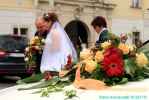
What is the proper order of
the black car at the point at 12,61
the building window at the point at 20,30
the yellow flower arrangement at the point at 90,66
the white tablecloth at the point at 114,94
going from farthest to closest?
the building window at the point at 20,30, the black car at the point at 12,61, the yellow flower arrangement at the point at 90,66, the white tablecloth at the point at 114,94

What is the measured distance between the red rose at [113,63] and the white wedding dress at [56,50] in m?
3.66

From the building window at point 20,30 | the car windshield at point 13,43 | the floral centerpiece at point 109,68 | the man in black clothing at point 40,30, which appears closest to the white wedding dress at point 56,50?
the man in black clothing at point 40,30

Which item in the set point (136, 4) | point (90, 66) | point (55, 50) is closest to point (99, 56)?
point (90, 66)

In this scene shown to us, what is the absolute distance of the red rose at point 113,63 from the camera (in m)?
4.01

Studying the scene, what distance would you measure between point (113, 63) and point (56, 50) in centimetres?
395

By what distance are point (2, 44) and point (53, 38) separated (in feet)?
34.2

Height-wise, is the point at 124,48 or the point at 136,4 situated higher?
the point at 124,48

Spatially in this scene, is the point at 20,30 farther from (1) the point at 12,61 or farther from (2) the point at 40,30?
(2) the point at 40,30

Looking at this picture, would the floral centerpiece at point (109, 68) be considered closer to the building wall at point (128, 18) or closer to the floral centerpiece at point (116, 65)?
the floral centerpiece at point (116, 65)

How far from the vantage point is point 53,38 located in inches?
313

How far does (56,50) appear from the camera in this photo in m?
7.94

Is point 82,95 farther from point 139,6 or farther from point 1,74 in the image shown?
point 139,6

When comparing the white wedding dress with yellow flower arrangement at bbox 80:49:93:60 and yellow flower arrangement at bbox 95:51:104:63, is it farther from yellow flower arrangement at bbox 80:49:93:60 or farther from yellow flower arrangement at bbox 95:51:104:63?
yellow flower arrangement at bbox 95:51:104:63

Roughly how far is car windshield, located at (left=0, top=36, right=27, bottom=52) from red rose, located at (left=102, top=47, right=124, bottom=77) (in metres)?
13.8
